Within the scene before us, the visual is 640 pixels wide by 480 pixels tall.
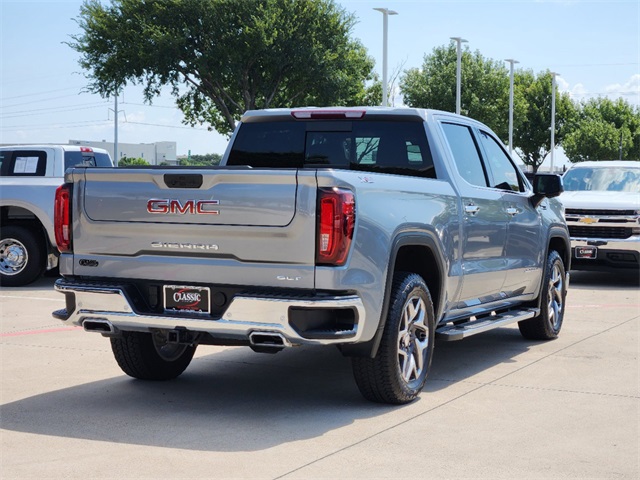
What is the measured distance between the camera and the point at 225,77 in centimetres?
4044

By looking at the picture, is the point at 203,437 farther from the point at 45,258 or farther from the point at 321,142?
the point at 45,258

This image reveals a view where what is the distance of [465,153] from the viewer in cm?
807

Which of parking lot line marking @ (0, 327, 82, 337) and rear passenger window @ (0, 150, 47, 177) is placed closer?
parking lot line marking @ (0, 327, 82, 337)

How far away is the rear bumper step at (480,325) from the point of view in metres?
7.24

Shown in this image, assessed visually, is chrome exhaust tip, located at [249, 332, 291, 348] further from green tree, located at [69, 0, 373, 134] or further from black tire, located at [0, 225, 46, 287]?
green tree, located at [69, 0, 373, 134]

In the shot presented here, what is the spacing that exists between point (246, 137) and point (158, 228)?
2091 millimetres

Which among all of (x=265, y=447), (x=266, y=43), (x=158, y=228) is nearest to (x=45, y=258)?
(x=158, y=228)

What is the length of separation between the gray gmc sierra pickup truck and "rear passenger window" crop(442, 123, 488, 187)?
0.12ft

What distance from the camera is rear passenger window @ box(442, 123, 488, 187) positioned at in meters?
7.84

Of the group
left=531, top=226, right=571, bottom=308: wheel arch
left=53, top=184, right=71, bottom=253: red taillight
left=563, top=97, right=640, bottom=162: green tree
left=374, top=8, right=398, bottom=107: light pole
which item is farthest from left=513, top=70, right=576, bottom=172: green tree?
left=53, top=184, right=71, bottom=253: red taillight

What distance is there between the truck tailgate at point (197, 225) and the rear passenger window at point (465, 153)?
230cm

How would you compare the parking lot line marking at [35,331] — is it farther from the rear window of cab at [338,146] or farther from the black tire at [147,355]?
the rear window of cab at [338,146]

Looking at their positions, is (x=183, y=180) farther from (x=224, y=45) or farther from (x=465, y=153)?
(x=224, y=45)

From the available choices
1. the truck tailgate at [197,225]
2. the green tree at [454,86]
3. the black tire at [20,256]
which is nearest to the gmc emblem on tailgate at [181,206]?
the truck tailgate at [197,225]
